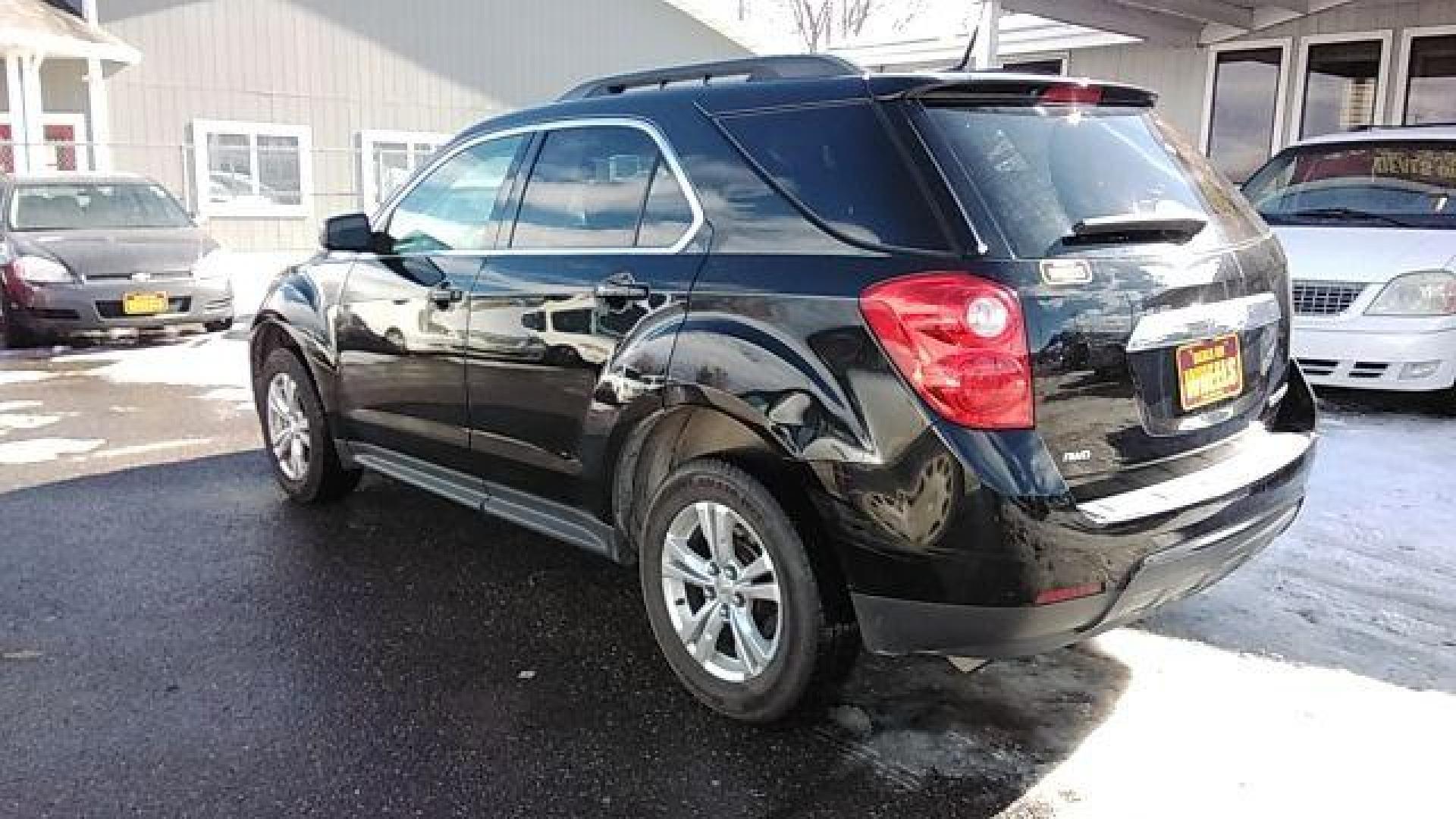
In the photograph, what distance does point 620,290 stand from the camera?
3.42 m

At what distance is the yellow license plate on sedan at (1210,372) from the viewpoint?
2.97 m

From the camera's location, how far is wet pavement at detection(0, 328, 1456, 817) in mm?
2879

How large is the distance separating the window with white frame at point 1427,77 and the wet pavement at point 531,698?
9803 mm

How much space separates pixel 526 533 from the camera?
4.98 m

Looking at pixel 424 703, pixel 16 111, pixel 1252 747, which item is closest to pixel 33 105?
pixel 16 111

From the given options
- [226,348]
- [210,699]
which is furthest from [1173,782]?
[226,348]

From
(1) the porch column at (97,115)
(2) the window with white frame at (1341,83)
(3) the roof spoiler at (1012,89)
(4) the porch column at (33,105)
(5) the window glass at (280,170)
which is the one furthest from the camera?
(5) the window glass at (280,170)

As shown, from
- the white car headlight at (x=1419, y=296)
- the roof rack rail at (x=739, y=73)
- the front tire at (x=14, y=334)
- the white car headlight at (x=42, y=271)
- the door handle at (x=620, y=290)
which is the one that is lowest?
the front tire at (x=14, y=334)

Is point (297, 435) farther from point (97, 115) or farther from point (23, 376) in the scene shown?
point (97, 115)

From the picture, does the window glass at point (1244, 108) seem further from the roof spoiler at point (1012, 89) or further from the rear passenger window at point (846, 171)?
the rear passenger window at point (846, 171)

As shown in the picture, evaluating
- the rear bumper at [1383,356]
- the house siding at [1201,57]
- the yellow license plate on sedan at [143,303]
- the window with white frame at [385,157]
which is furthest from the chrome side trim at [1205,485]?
the window with white frame at [385,157]

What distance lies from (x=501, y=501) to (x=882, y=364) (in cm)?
186

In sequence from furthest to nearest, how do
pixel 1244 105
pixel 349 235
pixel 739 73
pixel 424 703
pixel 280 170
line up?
1. pixel 280 170
2. pixel 1244 105
3. pixel 349 235
4. pixel 739 73
5. pixel 424 703

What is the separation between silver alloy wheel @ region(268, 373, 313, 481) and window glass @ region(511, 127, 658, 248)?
Result: 1859mm
